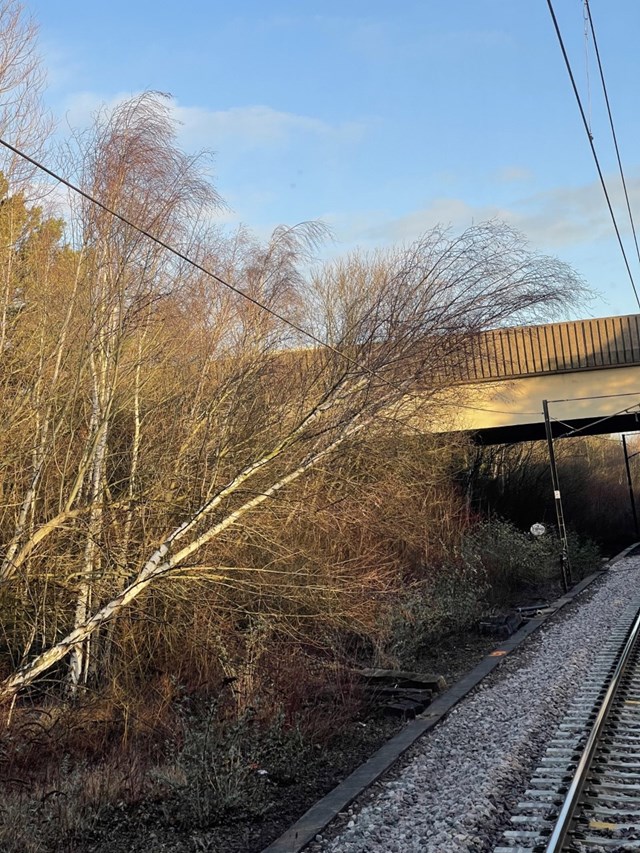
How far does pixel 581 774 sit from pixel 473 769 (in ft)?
3.07

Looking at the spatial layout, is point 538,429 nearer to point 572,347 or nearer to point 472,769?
point 572,347

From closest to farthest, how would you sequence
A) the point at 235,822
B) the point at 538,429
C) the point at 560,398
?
the point at 235,822 < the point at 560,398 < the point at 538,429

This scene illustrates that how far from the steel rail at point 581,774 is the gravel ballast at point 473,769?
1.40 ft

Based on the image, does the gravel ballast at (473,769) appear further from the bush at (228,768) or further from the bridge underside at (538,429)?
the bridge underside at (538,429)

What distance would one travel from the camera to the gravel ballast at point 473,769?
18.3ft

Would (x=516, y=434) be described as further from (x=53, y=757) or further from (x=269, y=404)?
(x=53, y=757)

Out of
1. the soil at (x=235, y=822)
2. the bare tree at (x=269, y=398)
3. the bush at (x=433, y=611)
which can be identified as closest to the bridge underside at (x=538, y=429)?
the bush at (x=433, y=611)

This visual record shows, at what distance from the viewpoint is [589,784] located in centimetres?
639

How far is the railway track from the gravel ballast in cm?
16

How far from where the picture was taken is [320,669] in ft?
34.7

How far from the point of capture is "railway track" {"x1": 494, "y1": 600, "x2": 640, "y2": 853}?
17.5 ft

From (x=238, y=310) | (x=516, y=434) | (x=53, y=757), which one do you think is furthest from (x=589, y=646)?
(x=516, y=434)

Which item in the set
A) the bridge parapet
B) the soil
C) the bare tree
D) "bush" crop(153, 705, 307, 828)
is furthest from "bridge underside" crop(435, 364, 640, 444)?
"bush" crop(153, 705, 307, 828)

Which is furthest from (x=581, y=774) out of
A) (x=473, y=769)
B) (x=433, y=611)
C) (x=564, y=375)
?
(x=564, y=375)
